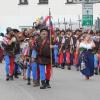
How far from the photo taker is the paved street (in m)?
15.1

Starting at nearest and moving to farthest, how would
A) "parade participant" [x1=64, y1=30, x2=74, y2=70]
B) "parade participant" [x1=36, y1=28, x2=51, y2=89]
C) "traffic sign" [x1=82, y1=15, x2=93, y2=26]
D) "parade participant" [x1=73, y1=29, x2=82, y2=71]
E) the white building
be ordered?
1. "parade participant" [x1=36, y1=28, x2=51, y2=89]
2. "parade participant" [x1=73, y1=29, x2=82, y2=71]
3. "parade participant" [x1=64, y1=30, x2=74, y2=70]
4. "traffic sign" [x1=82, y1=15, x2=93, y2=26]
5. the white building

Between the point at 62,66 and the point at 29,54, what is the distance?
355 inches

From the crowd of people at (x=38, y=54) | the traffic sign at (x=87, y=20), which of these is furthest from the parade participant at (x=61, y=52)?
the traffic sign at (x=87, y=20)

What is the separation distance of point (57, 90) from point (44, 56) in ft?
3.60

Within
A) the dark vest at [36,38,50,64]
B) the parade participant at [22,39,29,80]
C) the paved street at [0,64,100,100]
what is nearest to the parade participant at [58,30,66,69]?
the paved street at [0,64,100,100]

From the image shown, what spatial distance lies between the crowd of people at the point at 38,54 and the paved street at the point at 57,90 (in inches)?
14.4

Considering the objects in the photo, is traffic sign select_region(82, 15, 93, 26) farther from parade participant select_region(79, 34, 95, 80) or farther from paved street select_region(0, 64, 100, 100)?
paved street select_region(0, 64, 100, 100)

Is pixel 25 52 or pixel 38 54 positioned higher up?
pixel 38 54

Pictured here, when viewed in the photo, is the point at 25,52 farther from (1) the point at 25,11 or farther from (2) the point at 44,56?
(1) the point at 25,11

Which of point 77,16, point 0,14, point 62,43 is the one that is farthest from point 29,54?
point 0,14

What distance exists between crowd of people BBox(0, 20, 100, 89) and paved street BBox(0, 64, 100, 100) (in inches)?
14.4

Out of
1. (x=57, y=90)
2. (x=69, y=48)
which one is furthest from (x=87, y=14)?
(x=57, y=90)

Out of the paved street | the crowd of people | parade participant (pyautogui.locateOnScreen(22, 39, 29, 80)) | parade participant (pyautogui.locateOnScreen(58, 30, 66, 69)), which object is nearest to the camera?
the paved street

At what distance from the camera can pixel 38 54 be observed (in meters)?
17.2
